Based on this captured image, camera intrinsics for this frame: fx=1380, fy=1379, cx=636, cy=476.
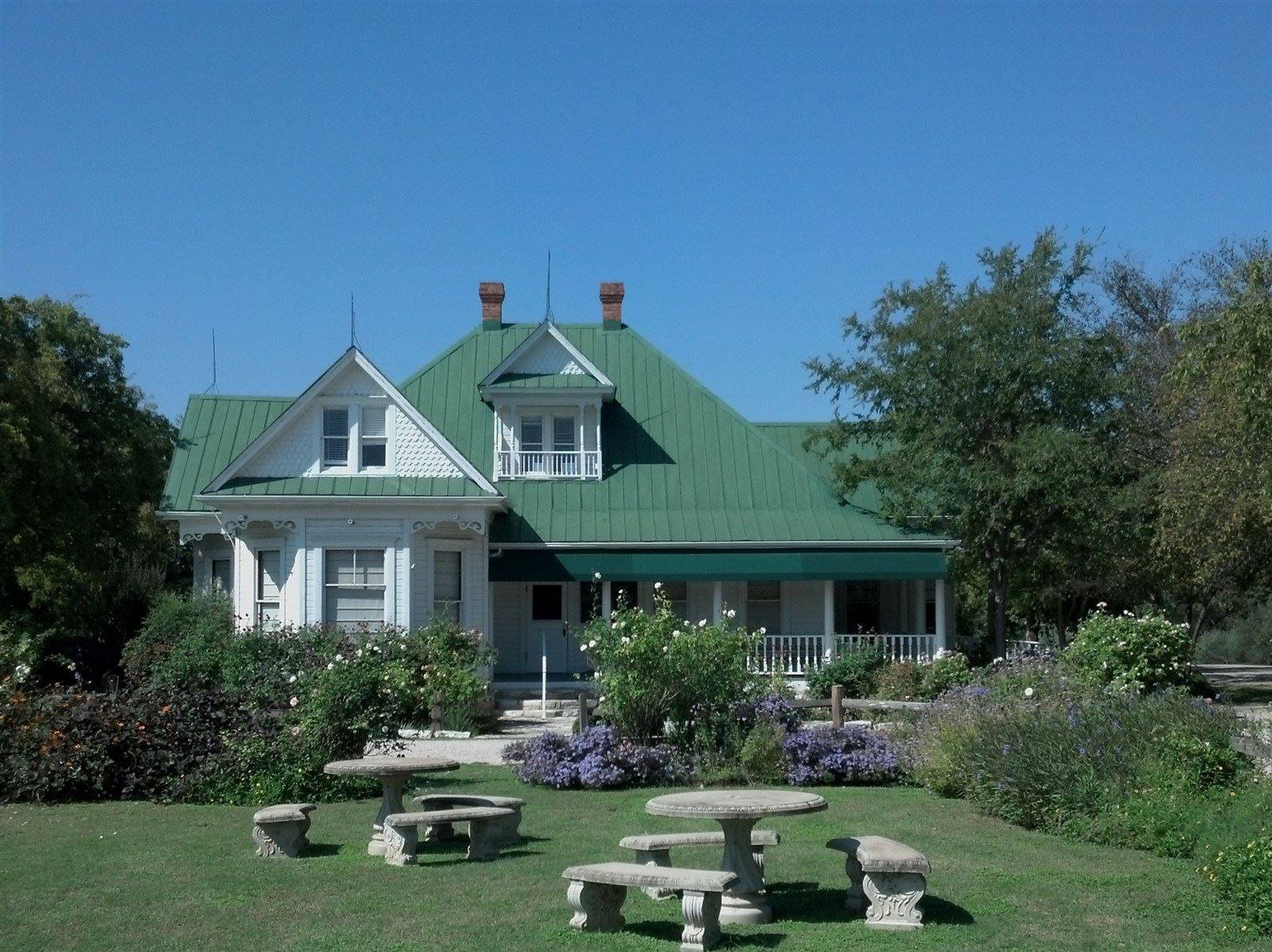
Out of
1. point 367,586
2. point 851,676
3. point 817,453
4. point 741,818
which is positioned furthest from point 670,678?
point 817,453

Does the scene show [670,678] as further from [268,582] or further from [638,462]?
[638,462]

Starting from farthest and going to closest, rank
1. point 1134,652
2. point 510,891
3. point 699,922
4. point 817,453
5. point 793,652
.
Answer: point 817,453
point 793,652
point 1134,652
point 510,891
point 699,922

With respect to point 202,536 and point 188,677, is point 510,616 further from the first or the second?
point 188,677

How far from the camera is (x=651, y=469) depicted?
94.4 ft

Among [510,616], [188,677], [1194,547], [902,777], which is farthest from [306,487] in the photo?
[1194,547]

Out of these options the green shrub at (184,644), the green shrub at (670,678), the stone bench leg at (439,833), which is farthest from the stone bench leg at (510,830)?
the green shrub at (184,644)

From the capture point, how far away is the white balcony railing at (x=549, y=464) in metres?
28.4

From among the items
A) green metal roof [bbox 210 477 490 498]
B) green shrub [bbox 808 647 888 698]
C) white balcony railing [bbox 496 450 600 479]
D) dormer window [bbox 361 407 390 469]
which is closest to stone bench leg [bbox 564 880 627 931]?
green metal roof [bbox 210 477 490 498]

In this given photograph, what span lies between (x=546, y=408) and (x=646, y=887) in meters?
20.7

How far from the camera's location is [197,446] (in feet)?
92.0

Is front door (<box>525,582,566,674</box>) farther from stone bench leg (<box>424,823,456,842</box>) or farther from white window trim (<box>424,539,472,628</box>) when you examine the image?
stone bench leg (<box>424,823,456,842</box>)

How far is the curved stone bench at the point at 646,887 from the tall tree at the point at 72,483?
18486mm

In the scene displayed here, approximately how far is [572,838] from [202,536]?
17011 millimetres

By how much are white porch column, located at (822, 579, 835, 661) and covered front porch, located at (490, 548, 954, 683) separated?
0.03 meters
